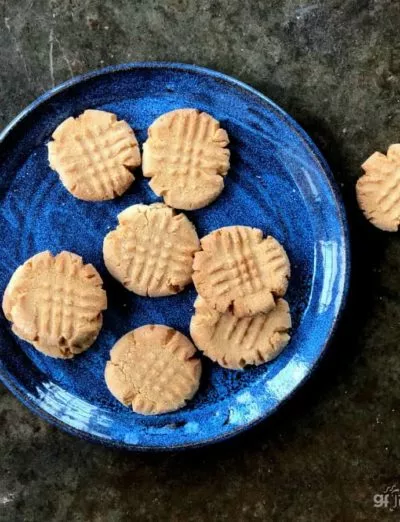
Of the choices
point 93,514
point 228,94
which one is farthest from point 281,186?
point 93,514

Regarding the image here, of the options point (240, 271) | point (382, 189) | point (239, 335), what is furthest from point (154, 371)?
point (382, 189)


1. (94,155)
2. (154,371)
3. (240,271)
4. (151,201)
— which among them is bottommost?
(154,371)

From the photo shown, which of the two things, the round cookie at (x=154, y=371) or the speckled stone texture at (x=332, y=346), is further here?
the speckled stone texture at (x=332, y=346)

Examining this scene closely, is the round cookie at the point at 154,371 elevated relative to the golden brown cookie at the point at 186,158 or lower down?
lower down

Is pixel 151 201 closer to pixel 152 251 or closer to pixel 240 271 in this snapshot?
pixel 152 251

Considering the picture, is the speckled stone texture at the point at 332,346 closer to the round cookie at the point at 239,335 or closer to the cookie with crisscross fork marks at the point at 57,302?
the round cookie at the point at 239,335

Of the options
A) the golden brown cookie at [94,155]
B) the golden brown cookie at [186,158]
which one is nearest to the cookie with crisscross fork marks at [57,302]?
the golden brown cookie at [94,155]
